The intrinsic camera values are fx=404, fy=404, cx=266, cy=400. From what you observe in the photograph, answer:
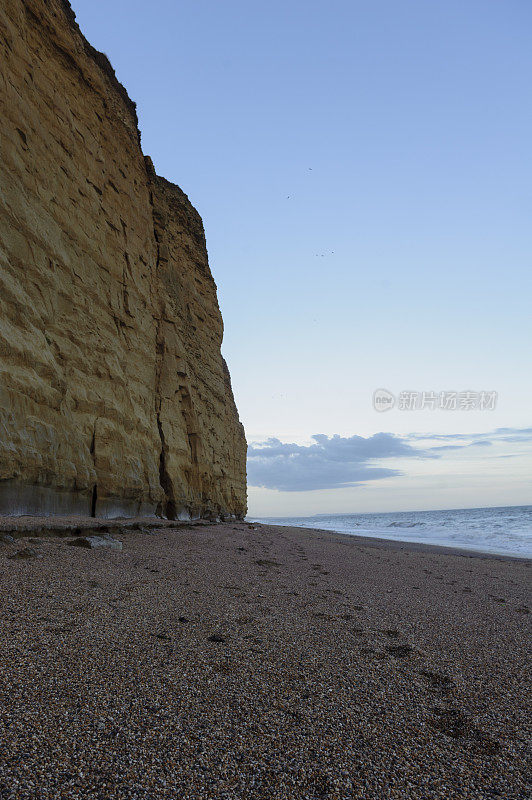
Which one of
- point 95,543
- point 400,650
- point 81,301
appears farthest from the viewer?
point 81,301

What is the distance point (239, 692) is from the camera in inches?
95.3

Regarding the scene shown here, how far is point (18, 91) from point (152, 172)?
7755 millimetres

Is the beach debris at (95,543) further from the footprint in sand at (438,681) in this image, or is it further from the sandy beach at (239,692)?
the footprint in sand at (438,681)

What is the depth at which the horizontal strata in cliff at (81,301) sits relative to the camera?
23.6ft

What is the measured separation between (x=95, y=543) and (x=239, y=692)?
3841 mm

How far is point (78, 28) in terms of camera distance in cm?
1075

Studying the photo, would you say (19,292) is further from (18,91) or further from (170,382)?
(170,382)

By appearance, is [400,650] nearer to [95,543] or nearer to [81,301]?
[95,543]

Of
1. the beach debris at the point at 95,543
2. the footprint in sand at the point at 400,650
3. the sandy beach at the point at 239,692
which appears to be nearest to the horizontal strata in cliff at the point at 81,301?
the beach debris at the point at 95,543

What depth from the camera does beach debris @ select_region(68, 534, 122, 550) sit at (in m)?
5.43

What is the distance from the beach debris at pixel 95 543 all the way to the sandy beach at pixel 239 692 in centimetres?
66

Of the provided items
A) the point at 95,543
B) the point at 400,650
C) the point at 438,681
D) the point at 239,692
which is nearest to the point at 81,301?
the point at 95,543

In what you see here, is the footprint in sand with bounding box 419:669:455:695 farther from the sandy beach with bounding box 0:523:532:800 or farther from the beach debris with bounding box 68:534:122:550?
the beach debris with bounding box 68:534:122:550

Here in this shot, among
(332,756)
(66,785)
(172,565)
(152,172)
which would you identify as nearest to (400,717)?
(332,756)
